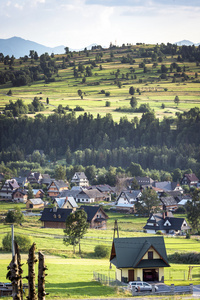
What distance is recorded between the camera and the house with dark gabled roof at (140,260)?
3791cm

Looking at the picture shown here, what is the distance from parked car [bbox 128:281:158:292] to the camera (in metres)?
34.8

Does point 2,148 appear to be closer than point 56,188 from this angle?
No

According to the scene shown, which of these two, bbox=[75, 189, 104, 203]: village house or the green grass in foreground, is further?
bbox=[75, 189, 104, 203]: village house

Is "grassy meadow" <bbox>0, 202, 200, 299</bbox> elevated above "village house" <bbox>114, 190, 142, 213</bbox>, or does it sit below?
above

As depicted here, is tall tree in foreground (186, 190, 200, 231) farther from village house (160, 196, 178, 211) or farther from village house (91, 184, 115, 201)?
village house (91, 184, 115, 201)

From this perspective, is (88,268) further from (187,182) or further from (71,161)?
(71,161)

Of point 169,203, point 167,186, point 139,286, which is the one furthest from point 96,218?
point 139,286

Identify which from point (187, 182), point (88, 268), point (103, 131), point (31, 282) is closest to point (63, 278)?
point (88, 268)

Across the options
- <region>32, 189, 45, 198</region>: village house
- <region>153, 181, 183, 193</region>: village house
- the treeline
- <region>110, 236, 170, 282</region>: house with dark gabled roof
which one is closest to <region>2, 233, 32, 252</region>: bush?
<region>110, 236, 170, 282</region>: house with dark gabled roof

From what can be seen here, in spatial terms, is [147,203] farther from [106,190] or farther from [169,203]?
[106,190]

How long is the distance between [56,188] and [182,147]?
50.9 m

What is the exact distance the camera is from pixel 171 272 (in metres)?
43.1

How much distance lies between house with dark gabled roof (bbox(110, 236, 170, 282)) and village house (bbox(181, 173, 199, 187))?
3640 inches

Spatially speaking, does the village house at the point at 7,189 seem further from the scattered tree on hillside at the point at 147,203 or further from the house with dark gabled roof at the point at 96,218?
the house with dark gabled roof at the point at 96,218
